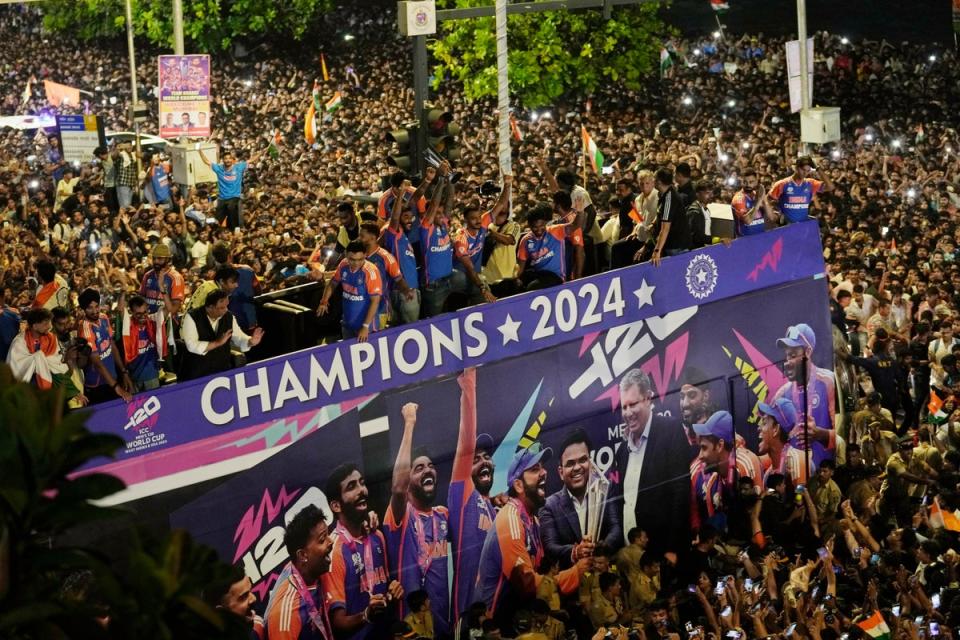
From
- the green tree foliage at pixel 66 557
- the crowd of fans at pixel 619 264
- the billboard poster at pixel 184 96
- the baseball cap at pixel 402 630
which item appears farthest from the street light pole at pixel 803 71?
the green tree foliage at pixel 66 557

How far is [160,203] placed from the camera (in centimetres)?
2727

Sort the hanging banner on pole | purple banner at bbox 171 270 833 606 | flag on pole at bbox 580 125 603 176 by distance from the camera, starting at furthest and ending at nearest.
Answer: the hanging banner on pole, flag on pole at bbox 580 125 603 176, purple banner at bbox 171 270 833 606

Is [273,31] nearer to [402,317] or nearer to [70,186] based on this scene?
[70,186]

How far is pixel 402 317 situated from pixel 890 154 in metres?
18.7

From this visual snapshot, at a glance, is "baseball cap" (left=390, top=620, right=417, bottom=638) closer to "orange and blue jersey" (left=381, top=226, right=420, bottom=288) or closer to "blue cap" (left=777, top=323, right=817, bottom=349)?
"orange and blue jersey" (left=381, top=226, right=420, bottom=288)

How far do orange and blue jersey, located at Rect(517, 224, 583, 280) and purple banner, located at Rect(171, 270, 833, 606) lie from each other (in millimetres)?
675

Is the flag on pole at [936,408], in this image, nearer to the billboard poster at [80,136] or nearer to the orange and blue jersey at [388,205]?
the orange and blue jersey at [388,205]

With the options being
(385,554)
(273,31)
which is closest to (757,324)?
(385,554)

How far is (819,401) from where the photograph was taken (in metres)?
17.0

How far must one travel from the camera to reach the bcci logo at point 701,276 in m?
15.6

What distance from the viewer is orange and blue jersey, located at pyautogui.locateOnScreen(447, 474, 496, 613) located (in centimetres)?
1418

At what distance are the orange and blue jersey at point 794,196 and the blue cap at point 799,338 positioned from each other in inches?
46.1

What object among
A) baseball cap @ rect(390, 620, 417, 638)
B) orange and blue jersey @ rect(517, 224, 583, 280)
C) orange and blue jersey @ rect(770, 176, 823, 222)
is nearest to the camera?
baseball cap @ rect(390, 620, 417, 638)

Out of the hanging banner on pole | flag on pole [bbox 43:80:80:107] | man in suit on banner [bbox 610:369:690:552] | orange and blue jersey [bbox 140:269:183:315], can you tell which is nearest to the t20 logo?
orange and blue jersey [bbox 140:269:183:315]
